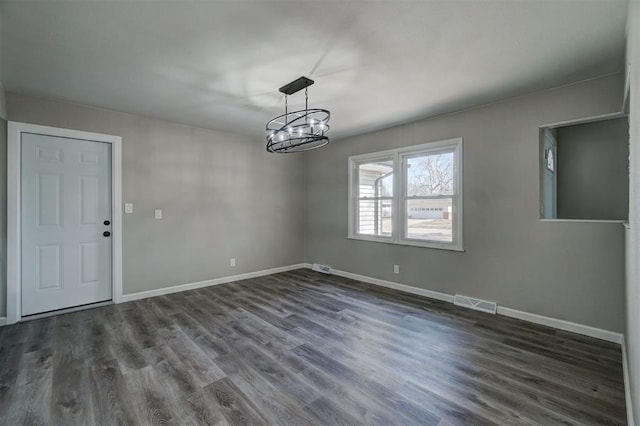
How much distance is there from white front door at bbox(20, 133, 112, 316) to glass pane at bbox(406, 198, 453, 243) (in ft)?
13.9

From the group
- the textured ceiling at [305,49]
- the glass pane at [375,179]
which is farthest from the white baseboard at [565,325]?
the textured ceiling at [305,49]

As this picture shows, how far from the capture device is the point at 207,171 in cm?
469

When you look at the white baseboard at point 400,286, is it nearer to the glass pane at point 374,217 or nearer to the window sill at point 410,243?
the window sill at point 410,243

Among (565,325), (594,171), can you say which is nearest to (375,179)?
(594,171)

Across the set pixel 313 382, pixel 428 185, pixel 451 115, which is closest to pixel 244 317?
pixel 313 382

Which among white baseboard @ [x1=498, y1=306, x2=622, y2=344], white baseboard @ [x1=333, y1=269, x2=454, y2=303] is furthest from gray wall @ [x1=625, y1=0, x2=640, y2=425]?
white baseboard @ [x1=333, y1=269, x2=454, y2=303]

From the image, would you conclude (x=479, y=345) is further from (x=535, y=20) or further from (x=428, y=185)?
(x=535, y=20)

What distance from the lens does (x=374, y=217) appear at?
496 centimetres

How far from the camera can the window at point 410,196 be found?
395 cm

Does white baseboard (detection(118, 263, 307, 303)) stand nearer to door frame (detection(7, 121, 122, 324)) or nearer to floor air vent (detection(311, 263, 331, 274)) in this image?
floor air vent (detection(311, 263, 331, 274))

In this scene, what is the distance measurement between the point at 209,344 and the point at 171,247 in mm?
2148

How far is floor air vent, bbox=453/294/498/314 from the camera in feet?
11.5

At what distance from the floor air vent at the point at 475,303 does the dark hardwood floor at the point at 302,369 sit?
5.3 inches

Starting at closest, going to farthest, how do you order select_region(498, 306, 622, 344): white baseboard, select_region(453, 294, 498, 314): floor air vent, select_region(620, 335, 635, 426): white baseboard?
select_region(620, 335, 635, 426): white baseboard < select_region(498, 306, 622, 344): white baseboard < select_region(453, 294, 498, 314): floor air vent
